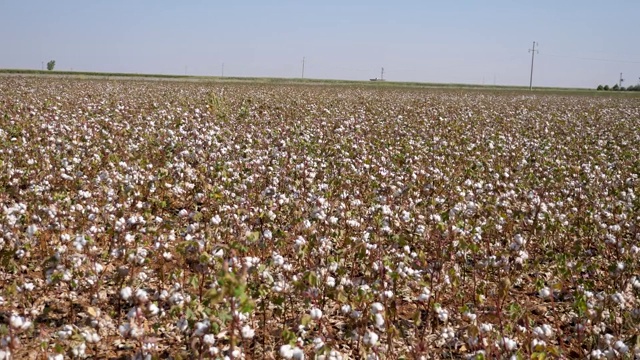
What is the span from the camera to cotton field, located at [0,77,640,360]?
3.98 meters

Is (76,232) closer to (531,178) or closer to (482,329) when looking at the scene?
(482,329)

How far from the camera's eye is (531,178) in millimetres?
9883

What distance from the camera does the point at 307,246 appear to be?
5.14m

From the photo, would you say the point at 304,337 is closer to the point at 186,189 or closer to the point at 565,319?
the point at 565,319

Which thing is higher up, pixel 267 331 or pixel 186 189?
pixel 186 189

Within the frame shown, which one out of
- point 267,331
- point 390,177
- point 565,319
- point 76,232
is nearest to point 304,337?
point 267,331

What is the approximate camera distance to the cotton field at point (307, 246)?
13.1ft

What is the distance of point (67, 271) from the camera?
4164 mm

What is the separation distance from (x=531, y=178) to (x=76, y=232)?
308 inches

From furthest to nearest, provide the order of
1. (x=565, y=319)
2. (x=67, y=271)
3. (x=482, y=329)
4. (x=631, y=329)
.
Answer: (x=565, y=319), (x=631, y=329), (x=67, y=271), (x=482, y=329)

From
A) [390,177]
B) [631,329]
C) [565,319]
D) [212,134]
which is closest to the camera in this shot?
[631,329]

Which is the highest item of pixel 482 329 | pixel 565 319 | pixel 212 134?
pixel 212 134

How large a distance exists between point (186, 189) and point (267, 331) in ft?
12.5

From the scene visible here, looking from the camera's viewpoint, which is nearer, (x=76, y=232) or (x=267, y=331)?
(x=267, y=331)
